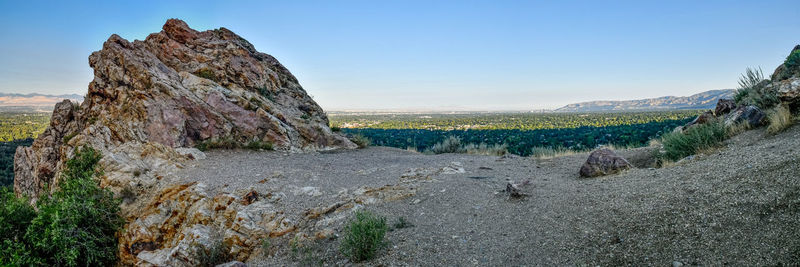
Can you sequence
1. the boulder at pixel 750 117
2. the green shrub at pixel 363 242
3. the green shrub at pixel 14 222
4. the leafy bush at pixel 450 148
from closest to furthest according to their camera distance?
the green shrub at pixel 363 242 → the green shrub at pixel 14 222 → the boulder at pixel 750 117 → the leafy bush at pixel 450 148

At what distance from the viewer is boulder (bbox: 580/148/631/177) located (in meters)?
8.08

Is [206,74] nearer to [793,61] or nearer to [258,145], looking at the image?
→ [258,145]

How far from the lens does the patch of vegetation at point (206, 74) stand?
16359 millimetres

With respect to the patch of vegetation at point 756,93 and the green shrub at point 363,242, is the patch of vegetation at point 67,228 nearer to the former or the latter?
the green shrub at point 363,242

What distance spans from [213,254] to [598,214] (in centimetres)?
615

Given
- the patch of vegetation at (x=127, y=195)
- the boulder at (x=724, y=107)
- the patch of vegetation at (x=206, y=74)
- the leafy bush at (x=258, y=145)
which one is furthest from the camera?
the patch of vegetation at (x=206, y=74)

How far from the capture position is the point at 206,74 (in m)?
16.4

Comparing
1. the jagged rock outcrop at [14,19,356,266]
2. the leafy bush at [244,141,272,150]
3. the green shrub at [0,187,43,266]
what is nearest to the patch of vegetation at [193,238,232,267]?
the jagged rock outcrop at [14,19,356,266]

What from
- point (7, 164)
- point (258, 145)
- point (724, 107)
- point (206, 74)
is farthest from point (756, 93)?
point (7, 164)

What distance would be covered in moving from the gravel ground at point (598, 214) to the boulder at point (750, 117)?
0.65 meters

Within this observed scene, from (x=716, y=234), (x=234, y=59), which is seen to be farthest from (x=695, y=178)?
(x=234, y=59)

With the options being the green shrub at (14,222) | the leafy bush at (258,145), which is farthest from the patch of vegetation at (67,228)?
the leafy bush at (258,145)

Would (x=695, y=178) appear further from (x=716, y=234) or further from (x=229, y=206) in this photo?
(x=229, y=206)

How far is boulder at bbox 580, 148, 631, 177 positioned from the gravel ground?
1.62 feet
